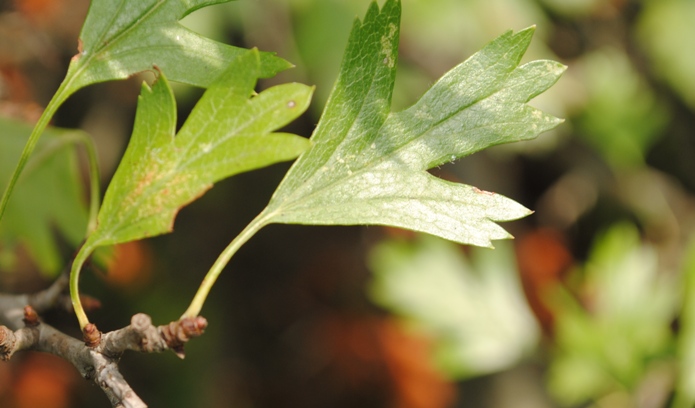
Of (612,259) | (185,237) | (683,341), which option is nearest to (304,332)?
(185,237)

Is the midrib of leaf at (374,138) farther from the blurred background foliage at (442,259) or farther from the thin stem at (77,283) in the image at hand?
the blurred background foliage at (442,259)

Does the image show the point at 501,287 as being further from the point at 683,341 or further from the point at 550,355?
the point at 683,341

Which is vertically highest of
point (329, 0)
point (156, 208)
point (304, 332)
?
point (329, 0)

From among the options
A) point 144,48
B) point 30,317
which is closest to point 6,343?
point 30,317

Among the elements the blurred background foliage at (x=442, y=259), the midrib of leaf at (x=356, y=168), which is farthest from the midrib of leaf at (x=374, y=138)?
the blurred background foliage at (x=442, y=259)

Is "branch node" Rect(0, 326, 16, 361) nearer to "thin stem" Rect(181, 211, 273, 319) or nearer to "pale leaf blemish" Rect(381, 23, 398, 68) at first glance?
"thin stem" Rect(181, 211, 273, 319)

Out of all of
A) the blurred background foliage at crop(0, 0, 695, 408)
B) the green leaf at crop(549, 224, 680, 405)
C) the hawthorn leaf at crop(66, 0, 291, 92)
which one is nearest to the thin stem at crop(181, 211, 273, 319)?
the hawthorn leaf at crop(66, 0, 291, 92)
